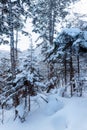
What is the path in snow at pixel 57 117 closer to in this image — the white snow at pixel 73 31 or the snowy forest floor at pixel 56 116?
the snowy forest floor at pixel 56 116

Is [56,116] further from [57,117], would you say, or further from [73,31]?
[73,31]

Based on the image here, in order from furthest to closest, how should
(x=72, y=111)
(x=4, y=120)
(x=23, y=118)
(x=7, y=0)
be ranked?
(x=7, y=0) → (x=4, y=120) → (x=23, y=118) → (x=72, y=111)

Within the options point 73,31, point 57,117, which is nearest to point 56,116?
point 57,117

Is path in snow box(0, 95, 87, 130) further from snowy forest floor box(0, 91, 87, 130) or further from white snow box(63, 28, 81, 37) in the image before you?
white snow box(63, 28, 81, 37)

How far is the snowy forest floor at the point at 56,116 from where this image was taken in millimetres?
9773

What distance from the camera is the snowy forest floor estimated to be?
385 inches

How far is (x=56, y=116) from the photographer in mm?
10539

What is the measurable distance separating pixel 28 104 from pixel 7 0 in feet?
20.4

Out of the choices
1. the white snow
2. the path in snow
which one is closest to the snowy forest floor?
the path in snow

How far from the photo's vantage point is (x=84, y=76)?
480 inches

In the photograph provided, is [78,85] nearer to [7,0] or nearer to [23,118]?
[23,118]

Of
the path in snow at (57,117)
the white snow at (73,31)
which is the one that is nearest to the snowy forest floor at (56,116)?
the path in snow at (57,117)

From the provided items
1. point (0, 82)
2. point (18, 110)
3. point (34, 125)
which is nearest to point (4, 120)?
point (18, 110)

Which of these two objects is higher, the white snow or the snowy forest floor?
the white snow
